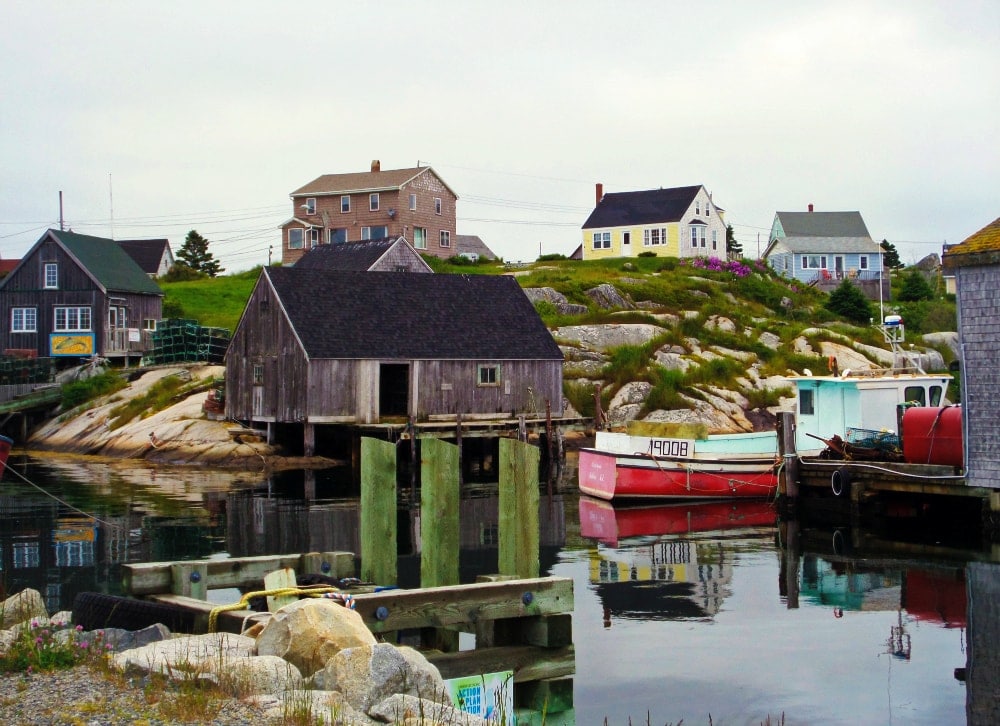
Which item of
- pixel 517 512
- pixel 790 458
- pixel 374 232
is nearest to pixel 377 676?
pixel 517 512

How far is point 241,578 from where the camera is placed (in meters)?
13.1

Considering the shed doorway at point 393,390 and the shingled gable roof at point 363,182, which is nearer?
the shed doorway at point 393,390

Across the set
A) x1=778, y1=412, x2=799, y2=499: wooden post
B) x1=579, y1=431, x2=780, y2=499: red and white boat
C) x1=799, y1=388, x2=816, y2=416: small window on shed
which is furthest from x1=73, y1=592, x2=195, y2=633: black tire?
x1=799, y1=388, x2=816, y2=416: small window on shed

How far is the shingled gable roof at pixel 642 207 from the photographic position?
251 ft

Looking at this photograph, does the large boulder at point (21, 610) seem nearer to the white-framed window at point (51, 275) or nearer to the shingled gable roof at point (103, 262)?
the shingled gable roof at point (103, 262)

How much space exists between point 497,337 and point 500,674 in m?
32.5

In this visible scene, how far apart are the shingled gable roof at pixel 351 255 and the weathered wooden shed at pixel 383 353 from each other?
14518 millimetres

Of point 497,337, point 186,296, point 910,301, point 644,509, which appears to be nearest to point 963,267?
point 644,509

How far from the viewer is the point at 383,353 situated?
135ft

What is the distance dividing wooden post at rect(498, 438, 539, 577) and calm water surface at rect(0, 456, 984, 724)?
1.72 m

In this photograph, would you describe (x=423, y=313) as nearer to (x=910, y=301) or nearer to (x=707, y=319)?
(x=707, y=319)

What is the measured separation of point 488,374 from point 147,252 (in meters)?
53.4

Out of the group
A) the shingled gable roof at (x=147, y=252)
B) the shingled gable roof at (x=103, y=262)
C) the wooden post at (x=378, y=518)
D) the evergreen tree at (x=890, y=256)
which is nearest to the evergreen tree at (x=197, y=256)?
the shingled gable roof at (x=147, y=252)

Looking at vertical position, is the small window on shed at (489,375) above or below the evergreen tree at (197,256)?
below
